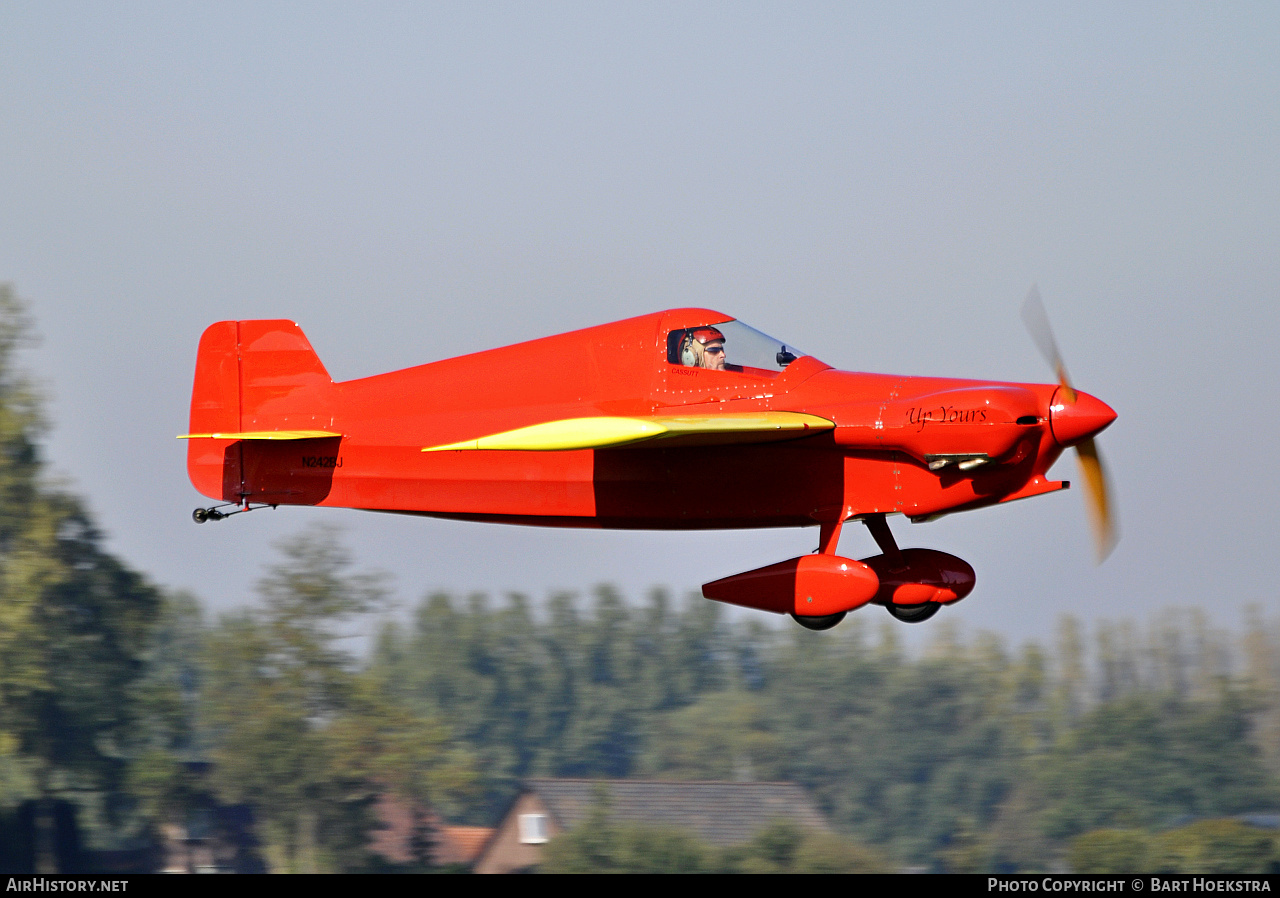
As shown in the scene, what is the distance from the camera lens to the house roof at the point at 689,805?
54469 mm

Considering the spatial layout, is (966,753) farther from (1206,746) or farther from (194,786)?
(194,786)

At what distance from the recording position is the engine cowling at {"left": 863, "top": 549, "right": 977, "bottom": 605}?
13188 mm

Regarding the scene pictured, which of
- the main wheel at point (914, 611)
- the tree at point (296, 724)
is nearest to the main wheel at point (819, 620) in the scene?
the main wheel at point (914, 611)

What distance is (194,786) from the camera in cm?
5056

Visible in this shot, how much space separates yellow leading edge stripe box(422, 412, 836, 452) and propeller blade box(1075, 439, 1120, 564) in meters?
2.59

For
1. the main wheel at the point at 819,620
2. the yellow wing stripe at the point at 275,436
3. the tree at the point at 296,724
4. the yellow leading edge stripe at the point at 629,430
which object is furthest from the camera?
the tree at the point at 296,724

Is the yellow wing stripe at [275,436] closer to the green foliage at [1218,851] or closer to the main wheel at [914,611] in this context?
the main wheel at [914,611]

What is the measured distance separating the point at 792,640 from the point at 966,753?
434 inches

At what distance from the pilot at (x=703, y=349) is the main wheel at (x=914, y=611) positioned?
2924 millimetres

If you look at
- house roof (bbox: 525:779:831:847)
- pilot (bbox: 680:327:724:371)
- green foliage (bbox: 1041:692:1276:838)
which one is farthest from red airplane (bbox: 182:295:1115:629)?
green foliage (bbox: 1041:692:1276:838)

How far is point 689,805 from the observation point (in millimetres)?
57188

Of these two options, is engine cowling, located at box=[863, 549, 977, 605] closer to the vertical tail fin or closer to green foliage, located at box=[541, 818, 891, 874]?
the vertical tail fin

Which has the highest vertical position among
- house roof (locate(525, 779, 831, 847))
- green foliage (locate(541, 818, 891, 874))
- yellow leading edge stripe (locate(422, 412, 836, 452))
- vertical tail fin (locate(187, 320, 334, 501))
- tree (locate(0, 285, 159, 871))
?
vertical tail fin (locate(187, 320, 334, 501))
